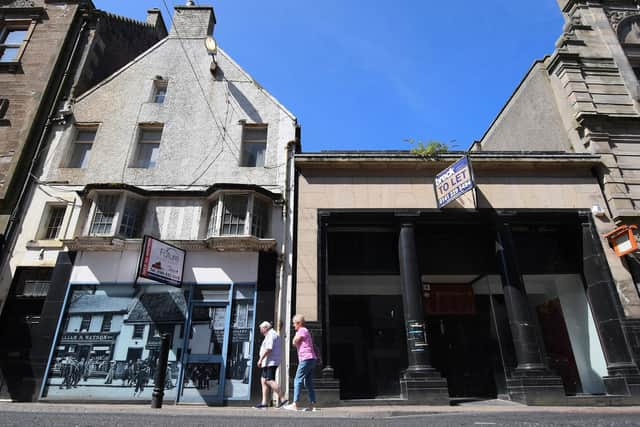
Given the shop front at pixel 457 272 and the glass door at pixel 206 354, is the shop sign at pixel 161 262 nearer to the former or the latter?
the glass door at pixel 206 354

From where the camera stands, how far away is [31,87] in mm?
13078

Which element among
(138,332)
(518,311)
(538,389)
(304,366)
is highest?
(518,311)

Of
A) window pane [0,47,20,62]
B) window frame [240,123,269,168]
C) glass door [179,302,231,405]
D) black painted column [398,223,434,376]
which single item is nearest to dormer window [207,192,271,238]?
window frame [240,123,269,168]

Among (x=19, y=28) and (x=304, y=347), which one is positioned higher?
(x=19, y=28)

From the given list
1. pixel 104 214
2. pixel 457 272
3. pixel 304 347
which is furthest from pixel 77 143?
pixel 457 272

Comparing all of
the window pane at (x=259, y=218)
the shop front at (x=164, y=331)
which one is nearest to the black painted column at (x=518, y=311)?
the shop front at (x=164, y=331)

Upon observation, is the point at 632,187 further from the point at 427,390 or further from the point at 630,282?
the point at 427,390

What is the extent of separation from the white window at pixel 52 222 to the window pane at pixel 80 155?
162cm

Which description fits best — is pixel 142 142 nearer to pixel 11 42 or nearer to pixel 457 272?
pixel 11 42

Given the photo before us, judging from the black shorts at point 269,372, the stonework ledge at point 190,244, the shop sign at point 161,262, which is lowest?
the black shorts at point 269,372

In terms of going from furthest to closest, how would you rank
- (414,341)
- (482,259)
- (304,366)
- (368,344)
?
(482,259), (368,344), (414,341), (304,366)

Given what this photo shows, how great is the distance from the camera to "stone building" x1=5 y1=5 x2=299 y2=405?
962 centimetres

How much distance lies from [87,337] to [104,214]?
351 cm

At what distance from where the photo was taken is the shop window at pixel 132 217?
1077 cm
